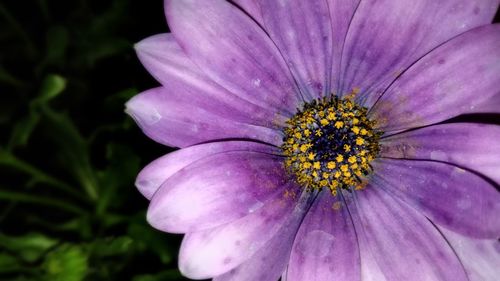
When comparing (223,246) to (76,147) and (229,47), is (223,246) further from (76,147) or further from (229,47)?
(76,147)

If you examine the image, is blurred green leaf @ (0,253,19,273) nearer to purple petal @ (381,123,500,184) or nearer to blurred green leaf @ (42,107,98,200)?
blurred green leaf @ (42,107,98,200)

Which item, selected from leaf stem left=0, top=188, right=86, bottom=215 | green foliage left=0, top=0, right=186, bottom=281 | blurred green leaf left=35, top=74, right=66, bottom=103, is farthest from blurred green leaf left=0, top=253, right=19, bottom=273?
blurred green leaf left=35, top=74, right=66, bottom=103

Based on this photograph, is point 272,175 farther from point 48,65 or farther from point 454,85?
point 48,65

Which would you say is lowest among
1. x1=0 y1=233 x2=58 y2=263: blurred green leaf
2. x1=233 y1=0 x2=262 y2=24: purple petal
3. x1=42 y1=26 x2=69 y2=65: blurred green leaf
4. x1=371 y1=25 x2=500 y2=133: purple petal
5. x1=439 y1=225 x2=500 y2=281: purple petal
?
x1=439 y1=225 x2=500 y2=281: purple petal

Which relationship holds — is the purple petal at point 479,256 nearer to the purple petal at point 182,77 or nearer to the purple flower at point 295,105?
the purple flower at point 295,105

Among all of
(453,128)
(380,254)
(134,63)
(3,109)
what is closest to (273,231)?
(380,254)

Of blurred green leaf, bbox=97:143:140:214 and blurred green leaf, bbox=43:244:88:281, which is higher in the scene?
blurred green leaf, bbox=97:143:140:214

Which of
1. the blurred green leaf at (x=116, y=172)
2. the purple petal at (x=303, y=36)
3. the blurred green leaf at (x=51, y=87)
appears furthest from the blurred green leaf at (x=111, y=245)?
the purple petal at (x=303, y=36)

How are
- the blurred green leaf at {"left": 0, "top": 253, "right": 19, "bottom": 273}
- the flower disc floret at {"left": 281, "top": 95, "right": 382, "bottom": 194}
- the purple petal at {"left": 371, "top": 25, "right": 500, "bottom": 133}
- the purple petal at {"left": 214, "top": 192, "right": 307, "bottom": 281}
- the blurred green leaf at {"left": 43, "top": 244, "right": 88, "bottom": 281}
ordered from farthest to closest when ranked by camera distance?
the blurred green leaf at {"left": 0, "top": 253, "right": 19, "bottom": 273} → the blurred green leaf at {"left": 43, "top": 244, "right": 88, "bottom": 281} → the flower disc floret at {"left": 281, "top": 95, "right": 382, "bottom": 194} → the purple petal at {"left": 214, "top": 192, "right": 307, "bottom": 281} → the purple petal at {"left": 371, "top": 25, "right": 500, "bottom": 133}
